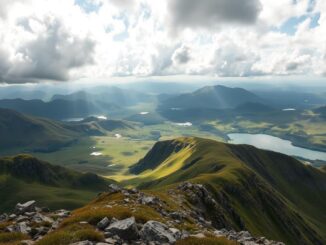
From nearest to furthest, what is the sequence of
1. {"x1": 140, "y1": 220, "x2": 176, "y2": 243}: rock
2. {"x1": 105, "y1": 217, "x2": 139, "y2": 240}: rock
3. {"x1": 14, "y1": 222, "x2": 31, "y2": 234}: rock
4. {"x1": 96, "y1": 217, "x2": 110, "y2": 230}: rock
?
{"x1": 140, "y1": 220, "x2": 176, "y2": 243}: rock, {"x1": 105, "y1": 217, "x2": 139, "y2": 240}: rock, {"x1": 96, "y1": 217, "x2": 110, "y2": 230}: rock, {"x1": 14, "y1": 222, "x2": 31, "y2": 234}: rock

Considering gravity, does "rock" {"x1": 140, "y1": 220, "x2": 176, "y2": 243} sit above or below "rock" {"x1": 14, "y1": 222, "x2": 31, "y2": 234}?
above

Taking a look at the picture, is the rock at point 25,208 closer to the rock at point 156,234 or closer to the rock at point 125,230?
the rock at point 125,230

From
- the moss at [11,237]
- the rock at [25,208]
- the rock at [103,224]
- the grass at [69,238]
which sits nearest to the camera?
the grass at [69,238]

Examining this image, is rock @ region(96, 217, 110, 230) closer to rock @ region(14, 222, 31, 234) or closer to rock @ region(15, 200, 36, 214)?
rock @ region(14, 222, 31, 234)

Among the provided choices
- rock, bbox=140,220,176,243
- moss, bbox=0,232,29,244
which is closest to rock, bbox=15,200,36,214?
moss, bbox=0,232,29,244

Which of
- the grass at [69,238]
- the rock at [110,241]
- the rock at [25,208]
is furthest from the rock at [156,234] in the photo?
the rock at [25,208]

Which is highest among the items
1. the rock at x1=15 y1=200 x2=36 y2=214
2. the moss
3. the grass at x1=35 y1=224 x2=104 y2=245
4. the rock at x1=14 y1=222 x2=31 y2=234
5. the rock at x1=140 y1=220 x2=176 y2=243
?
the grass at x1=35 y1=224 x2=104 y2=245

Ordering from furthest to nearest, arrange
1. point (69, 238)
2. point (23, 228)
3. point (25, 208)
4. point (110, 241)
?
point (25, 208)
point (23, 228)
point (110, 241)
point (69, 238)

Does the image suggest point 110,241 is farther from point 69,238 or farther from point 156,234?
point 156,234

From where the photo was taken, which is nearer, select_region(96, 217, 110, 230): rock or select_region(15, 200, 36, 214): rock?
select_region(96, 217, 110, 230): rock

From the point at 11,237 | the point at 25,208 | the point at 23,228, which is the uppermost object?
the point at 11,237

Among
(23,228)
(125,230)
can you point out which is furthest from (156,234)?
(23,228)

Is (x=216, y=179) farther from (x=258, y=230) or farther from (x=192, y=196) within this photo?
(x=192, y=196)
